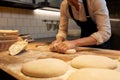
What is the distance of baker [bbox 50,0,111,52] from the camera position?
4.07 feet

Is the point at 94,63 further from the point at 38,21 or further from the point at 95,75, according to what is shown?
the point at 38,21

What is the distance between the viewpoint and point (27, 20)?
2266 mm

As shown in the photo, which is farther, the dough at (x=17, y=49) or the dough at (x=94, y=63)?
the dough at (x=17, y=49)

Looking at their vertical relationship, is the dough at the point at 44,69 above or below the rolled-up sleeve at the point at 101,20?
below

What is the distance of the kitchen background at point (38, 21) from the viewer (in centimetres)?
201

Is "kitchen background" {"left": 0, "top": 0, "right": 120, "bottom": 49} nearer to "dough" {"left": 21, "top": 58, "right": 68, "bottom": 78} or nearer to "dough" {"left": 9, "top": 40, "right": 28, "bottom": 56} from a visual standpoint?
"dough" {"left": 9, "top": 40, "right": 28, "bottom": 56}

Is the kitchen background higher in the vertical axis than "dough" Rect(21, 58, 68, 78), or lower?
higher

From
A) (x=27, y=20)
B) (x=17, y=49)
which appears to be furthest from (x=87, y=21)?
(x=27, y=20)

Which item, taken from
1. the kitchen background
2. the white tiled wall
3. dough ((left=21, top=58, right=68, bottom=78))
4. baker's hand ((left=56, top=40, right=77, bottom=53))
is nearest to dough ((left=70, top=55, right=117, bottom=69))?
dough ((left=21, top=58, right=68, bottom=78))

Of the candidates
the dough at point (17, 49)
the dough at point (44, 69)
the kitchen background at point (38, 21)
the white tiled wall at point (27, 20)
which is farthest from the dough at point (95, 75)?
the white tiled wall at point (27, 20)

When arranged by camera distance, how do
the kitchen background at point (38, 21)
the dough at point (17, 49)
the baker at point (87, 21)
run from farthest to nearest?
the kitchen background at point (38, 21), the baker at point (87, 21), the dough at point (17, 49)

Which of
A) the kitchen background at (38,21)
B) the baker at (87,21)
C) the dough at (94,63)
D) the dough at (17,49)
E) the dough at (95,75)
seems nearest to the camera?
the dough at (95,75)

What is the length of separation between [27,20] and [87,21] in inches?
42.5

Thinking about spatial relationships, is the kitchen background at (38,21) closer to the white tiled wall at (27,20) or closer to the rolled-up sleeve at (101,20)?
the white tiled wall at (27,20)
